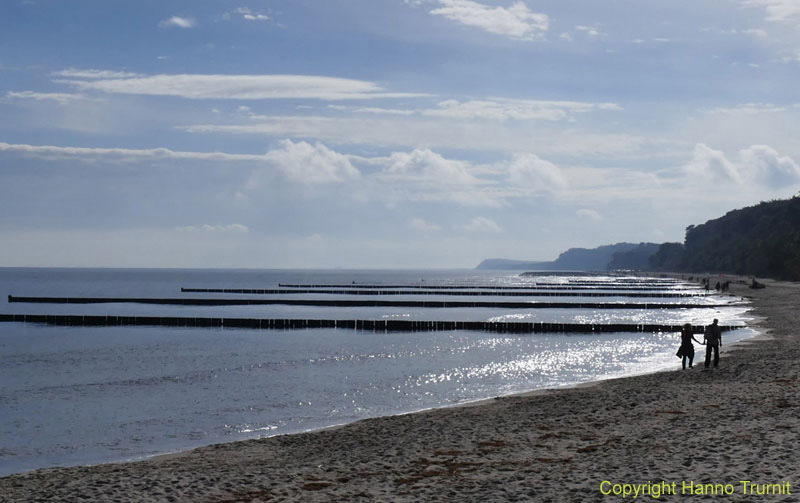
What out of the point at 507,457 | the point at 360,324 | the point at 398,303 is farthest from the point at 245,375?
the point at 398,303

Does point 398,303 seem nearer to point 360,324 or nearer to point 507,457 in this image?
point 360,324

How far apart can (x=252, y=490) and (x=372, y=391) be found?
19.0 metres

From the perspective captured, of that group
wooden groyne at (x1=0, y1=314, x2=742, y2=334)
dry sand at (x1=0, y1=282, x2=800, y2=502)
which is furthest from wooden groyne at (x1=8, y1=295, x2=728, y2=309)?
dry sand at (x1=0, y1=282, x2=800, y2=502)

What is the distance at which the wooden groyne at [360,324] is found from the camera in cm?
6544

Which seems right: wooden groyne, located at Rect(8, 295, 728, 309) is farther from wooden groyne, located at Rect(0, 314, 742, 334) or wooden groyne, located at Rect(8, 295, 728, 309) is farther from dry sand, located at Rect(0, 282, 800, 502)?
dry sand, located at Rect(0, 282, 800, 502)

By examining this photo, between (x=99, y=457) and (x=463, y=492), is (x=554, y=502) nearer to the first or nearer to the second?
(x=463, y=492)

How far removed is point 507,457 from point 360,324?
5718 cm

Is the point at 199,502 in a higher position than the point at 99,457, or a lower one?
higher

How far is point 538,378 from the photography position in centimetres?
3641

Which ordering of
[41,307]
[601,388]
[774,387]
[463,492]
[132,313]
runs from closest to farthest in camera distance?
[463,492], [774,387], [601,388], [132,313], [41,307]

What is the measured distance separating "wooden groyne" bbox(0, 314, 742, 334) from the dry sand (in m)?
38.7

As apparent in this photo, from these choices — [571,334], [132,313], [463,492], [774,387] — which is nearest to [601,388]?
[774,387]

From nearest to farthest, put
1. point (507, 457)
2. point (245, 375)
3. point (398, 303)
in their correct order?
point (507, 457) < point (245, 375) < point (398, 303)

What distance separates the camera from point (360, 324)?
73.0 metres
